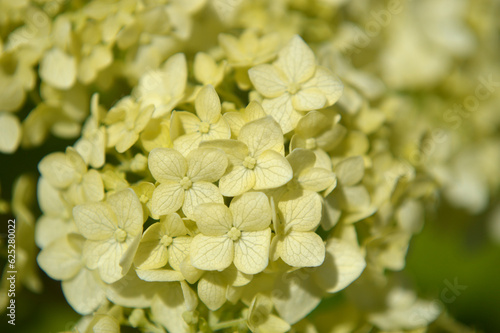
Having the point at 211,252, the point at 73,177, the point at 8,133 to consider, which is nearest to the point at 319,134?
the point at 211,252

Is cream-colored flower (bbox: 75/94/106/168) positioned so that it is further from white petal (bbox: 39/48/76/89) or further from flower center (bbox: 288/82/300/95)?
flower center (bbox: 288/82/300/95)

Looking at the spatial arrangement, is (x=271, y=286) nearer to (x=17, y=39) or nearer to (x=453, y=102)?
(x=17, y=39)

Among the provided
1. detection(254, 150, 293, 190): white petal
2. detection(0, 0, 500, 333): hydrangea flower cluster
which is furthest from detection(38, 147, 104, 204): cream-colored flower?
detection(254, 150, 293, 190): white petal

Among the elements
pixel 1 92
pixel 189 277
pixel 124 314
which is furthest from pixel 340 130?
pixel 1 92

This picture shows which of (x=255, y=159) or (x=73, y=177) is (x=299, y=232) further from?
(x=73, y=177)

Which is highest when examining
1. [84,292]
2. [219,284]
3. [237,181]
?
[237,181]

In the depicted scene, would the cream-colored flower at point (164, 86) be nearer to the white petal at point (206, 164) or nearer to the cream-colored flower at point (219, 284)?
the white petal at point (206, 164)

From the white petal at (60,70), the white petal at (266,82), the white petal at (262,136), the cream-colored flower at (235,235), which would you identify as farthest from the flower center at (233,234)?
the white petal at (60,70)
